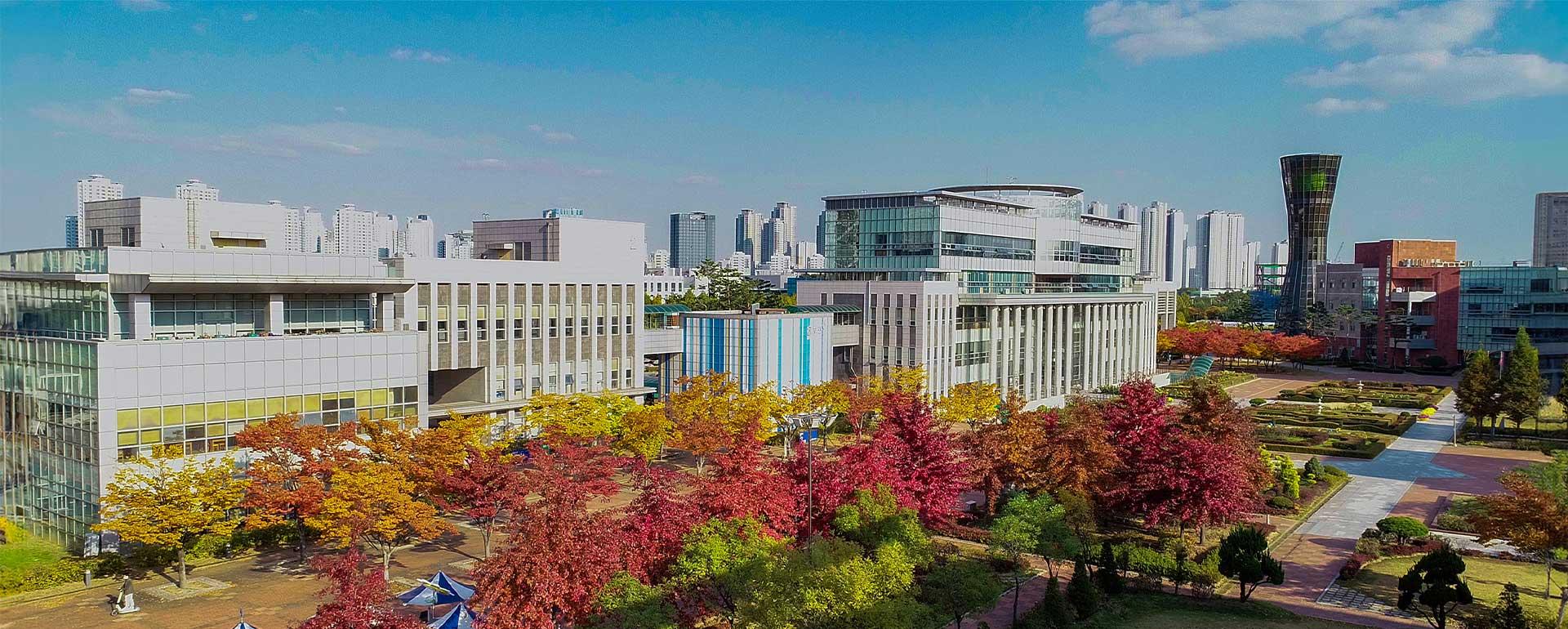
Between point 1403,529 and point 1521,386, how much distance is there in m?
25.3

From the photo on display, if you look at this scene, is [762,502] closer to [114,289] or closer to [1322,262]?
[114,289]

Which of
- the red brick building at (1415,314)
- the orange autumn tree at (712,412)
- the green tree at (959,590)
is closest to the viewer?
the green tree at (959,590)

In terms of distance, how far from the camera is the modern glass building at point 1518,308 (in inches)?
3051

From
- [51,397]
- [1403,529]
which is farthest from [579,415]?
[1403,529]

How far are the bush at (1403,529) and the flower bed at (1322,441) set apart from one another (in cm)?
1555

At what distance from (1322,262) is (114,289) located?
10402cm

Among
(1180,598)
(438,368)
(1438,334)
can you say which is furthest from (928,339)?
(1438,334)

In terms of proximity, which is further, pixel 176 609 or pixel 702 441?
pixel 702 441

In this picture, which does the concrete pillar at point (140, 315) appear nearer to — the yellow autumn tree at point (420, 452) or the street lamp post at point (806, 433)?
the yellow autumn tree at point (420, 452)

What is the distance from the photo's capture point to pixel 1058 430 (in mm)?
32625

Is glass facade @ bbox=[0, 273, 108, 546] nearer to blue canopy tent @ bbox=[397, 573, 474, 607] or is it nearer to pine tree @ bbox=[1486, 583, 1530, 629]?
blue canopy tent @ bbox=[397, 573, 474, 607]

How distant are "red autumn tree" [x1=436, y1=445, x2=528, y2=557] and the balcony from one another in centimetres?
8619

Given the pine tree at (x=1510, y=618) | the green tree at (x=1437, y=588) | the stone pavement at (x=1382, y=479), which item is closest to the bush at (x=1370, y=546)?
the stone pavement at (x=1382, y=479)

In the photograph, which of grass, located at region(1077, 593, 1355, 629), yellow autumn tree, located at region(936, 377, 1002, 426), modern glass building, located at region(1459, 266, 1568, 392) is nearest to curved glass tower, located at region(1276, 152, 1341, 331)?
modern glass building, located at region(1459, 266, 1568, 392)
